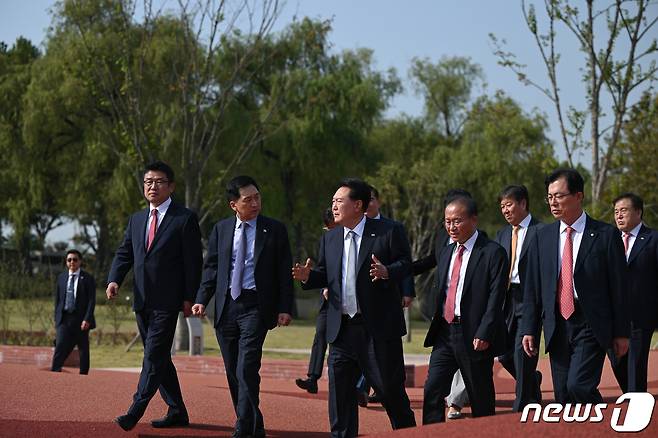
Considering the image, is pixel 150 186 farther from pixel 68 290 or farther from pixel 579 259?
pixel 68 290

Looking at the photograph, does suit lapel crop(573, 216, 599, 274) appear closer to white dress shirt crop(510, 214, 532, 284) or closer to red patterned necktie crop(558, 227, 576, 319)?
red patterned necktie crop(558, 227, 576, 319)

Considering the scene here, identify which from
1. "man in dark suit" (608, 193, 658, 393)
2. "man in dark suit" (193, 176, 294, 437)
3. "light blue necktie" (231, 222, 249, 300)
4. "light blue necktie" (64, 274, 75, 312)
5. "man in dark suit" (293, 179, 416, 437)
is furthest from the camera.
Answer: "light blue necktie" (64, 274, 75, 312)

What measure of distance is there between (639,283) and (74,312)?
7.44 meters

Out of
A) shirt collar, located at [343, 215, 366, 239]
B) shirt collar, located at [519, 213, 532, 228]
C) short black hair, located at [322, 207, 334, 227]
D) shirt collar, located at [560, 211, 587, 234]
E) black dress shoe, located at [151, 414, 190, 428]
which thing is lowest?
black dress shoe, located at [151, 414, 190, 428]

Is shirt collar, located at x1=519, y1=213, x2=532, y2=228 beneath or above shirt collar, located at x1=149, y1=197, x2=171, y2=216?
above

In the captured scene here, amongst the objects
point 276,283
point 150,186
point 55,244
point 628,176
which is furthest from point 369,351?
point 55,244

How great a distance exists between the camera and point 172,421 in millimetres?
8227

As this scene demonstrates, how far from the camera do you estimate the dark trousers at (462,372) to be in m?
7.16

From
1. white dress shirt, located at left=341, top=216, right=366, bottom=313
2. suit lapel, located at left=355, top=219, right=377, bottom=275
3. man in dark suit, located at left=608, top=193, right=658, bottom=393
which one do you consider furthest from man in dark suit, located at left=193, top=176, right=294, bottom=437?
man in dark suit, located at left=608, top=193, right=658, bottom=393

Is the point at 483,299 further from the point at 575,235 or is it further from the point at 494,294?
the point at 575,235

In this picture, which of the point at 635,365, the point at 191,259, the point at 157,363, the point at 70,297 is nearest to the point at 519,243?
the point at 635,365

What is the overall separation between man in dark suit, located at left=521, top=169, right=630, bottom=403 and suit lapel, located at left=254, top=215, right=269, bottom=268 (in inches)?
81.0

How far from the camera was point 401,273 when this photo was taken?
7.23 metres

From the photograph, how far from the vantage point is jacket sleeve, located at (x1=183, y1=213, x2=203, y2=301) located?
27.3 feet
